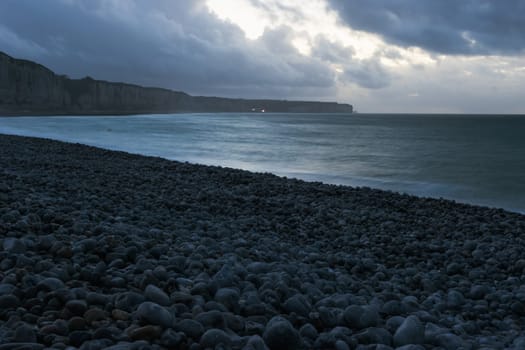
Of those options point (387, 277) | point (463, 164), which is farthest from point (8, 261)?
point (463, 164)

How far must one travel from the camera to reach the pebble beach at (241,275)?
1908 mm

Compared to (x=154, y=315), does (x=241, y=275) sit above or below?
below

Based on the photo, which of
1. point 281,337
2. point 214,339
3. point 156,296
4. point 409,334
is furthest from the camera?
point 156,296

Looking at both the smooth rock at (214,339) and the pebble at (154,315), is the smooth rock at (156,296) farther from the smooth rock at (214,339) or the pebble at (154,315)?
the smooth rock at (214,339)

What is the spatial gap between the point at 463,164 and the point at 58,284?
21.2 meters

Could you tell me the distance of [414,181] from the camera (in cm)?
1539

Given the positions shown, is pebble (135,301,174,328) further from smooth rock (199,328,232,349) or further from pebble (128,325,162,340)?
smooth rock (199,328,232,349)

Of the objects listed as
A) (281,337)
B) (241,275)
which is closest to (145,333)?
(281,337)

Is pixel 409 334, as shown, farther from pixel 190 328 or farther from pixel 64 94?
pixel 64 94

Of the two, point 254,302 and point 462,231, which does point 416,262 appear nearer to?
point 462,231

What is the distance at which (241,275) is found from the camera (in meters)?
2.82

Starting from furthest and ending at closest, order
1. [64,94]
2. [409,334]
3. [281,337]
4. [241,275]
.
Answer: [64,94]
[241,275]
[409,334]
[281,337]

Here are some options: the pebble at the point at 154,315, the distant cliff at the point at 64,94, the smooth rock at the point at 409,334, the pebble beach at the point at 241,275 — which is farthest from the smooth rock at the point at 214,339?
the distant cliff at the point at 64,94

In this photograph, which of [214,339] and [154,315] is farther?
[154,315]
